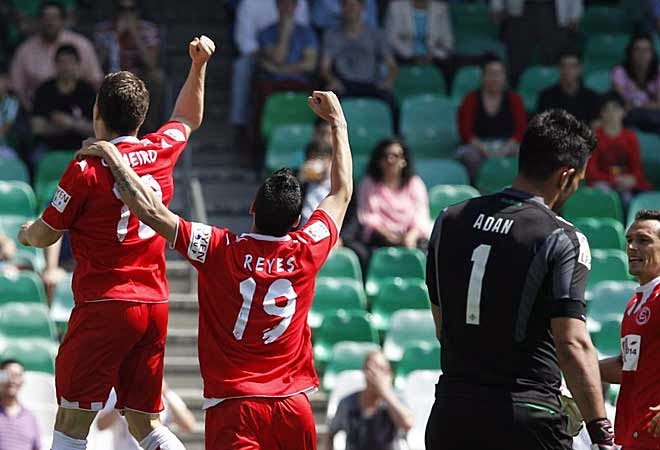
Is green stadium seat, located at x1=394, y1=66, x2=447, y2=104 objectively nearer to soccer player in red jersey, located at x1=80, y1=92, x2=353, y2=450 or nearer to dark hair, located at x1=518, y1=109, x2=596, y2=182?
soccer player in red jersey, located at x1=80, y1=92, x2=353, y2=450

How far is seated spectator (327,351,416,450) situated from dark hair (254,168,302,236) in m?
3.82

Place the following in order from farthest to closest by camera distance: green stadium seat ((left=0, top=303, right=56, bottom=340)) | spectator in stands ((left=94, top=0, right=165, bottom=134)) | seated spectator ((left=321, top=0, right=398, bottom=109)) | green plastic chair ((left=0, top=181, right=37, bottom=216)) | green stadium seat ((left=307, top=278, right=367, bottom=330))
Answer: seated spectator ((left=321, top=0, right=398, bottom=109)), spectator in stands ((left=94, top=0, right=165, bottom=134)), green plastic chair ((left=0, top=181, right=37, bottom=216)), green stadium seat ((left=307, top=278, right=367, bottom=330)), green stadium seat ((left=0, top=303, right=56, bottom=340))

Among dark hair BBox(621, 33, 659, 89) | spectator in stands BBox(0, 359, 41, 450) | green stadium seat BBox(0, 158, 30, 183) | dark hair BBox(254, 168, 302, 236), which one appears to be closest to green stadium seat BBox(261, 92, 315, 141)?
green stadium seat BBox(0, 158, 30, 183)

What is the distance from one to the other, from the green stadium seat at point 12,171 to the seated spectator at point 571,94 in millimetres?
5022

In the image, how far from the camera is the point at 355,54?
14734 millimetres

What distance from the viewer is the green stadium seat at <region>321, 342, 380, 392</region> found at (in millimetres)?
11461

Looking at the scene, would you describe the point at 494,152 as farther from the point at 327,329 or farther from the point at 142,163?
the point at 142,163

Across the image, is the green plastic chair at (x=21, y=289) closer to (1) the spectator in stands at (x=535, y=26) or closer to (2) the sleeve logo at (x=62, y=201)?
(2) the sleeve logo at (x=62, y=201)

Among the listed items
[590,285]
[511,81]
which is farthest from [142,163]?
[511,81]

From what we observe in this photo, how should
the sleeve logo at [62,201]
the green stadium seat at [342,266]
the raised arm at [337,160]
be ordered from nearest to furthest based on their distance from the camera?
the sleeve logo at [62,201] < the raised arm at [337,160] < the green stadium seat at [342,266]

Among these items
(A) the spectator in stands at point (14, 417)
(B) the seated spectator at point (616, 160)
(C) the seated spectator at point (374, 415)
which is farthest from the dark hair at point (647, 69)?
(A) the spectator in stands at point (14, 417)

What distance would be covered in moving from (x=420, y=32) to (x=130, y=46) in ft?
10.4

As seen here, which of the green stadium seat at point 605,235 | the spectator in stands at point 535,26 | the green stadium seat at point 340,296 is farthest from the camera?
the spectator in stands at point 535,26

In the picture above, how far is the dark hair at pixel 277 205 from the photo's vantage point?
6.46 m
